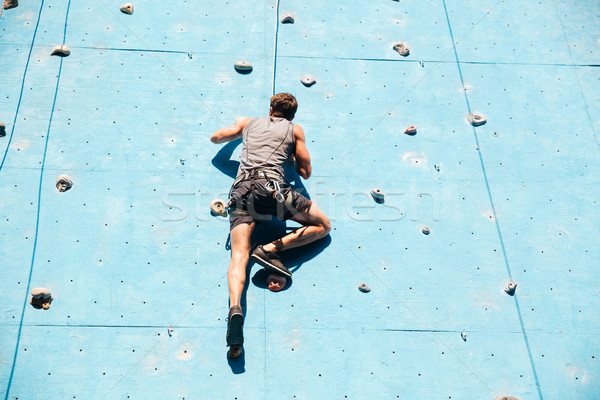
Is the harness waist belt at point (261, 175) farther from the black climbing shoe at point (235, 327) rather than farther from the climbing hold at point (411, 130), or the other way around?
the climbing hold at point (411, 130)

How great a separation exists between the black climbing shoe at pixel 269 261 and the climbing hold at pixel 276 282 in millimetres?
53

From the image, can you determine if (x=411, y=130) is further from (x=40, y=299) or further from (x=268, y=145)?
(x=40, y=299)

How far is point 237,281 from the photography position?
3.04 m

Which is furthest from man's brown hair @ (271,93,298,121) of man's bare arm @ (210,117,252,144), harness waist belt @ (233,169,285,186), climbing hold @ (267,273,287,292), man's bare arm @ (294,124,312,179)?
climbing hold @ (267,273,287,292)

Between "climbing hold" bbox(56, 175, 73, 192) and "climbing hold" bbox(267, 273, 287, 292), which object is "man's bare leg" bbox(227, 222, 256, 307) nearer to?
"climbing hold" bbox(267, 273, 287, 292)

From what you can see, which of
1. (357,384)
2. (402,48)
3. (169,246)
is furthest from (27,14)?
(357,384)

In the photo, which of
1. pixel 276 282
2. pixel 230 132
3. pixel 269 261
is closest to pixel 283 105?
pixel 230 132

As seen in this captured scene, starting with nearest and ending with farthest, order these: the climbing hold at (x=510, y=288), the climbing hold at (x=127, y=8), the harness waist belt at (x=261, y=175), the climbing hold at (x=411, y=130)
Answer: the harness waist belt at (x=261, y=175) < the climbing hold at (x=510, y=288) < the climbing hold at (x=411, y=130) < the climbing hold at (x=127, y=8)

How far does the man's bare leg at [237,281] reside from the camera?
289 centimetres

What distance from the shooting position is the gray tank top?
3229 mm

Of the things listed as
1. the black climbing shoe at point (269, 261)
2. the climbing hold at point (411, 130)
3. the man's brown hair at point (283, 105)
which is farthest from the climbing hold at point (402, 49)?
the black climbing shoe at point (269, 261)

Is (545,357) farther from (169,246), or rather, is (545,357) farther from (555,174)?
(169,246)

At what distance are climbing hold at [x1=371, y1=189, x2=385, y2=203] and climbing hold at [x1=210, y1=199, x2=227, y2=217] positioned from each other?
3.32 ft

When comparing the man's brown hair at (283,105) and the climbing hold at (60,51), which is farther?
the climbing hold at (60,51)
